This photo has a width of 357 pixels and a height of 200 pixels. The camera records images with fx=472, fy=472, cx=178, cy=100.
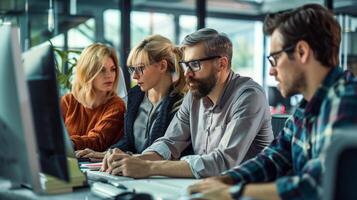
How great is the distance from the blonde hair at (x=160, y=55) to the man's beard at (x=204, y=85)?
11.0 inches

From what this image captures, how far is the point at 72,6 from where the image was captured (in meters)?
4.87

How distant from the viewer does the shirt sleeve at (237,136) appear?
66.0 inches

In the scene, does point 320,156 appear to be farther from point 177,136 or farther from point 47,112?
point 177,136

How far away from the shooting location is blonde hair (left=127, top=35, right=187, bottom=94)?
2.25 m

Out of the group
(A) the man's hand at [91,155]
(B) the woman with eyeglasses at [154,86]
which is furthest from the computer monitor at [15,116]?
(B) the woman with eyeglasses at [154,86]

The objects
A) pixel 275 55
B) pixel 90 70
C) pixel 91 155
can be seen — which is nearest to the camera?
pixel 275 55

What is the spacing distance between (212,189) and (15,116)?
1.72 ft

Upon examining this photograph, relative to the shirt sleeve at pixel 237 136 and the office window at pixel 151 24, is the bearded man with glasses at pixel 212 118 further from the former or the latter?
the office window at pixel 151 24

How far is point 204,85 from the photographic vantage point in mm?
1958

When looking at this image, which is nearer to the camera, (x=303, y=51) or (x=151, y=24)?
(x=303, y=51)

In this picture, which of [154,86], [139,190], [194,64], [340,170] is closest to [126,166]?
[139,190]

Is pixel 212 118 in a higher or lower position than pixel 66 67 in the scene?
lower

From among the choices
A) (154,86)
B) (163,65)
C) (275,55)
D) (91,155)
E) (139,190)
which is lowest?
(91,155)

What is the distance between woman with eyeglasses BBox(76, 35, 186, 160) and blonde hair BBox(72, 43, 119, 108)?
0.78ft
